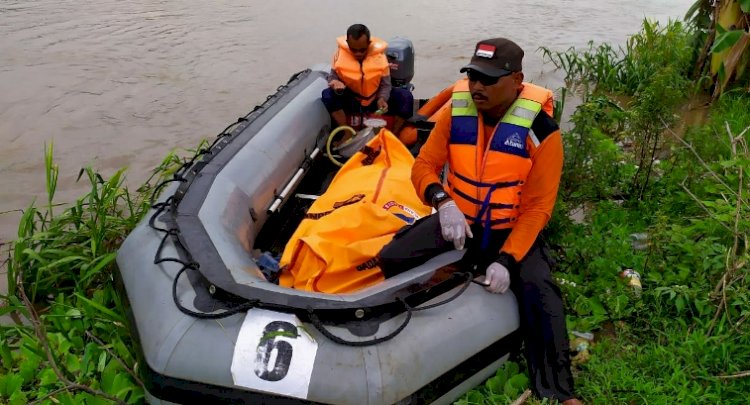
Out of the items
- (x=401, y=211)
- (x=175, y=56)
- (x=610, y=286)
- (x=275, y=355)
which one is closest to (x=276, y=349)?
(x=275, y=355)

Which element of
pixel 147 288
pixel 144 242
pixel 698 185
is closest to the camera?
Answer: pixel 147 288

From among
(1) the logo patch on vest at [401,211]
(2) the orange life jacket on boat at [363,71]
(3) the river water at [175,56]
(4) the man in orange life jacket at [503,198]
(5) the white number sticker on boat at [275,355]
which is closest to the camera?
(5) the white number sticker on boat at [275,355]

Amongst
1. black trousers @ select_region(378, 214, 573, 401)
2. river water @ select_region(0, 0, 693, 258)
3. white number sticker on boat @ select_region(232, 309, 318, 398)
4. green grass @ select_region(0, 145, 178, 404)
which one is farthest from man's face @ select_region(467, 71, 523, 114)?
river water @ select_region(0, 0, 693, 258)

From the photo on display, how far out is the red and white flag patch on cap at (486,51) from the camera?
2.07 m

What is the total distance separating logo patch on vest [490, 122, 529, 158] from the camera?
7.20 feet

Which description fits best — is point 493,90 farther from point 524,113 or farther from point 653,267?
point 653,267

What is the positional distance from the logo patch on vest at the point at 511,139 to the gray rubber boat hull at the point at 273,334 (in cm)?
44

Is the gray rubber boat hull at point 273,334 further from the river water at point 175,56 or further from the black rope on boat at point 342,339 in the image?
the river water at point 175,56

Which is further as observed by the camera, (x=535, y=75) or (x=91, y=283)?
(x=535, y=75)

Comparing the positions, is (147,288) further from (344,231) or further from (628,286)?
(628,286)

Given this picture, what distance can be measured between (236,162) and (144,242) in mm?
735

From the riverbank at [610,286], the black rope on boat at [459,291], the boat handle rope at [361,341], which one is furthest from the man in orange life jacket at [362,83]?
the boat handle rope at [361,341]

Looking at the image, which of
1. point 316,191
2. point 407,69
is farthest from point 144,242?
point 407,69

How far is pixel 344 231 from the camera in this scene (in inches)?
96.0
